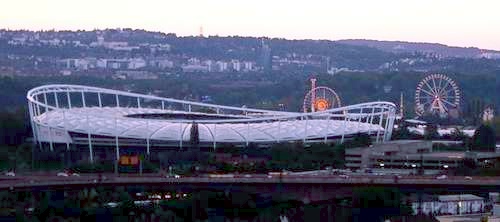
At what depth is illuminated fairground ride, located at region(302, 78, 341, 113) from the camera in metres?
105

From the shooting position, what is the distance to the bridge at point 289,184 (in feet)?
183

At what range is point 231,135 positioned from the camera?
77.6m

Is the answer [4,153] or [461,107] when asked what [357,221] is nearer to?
[4,153]

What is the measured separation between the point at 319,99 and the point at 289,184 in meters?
52.4

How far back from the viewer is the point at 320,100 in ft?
350

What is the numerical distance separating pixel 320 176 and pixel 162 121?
23433 mm

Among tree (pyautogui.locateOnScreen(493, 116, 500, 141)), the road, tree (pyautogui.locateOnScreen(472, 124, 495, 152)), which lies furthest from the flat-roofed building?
tree (pyautogui.locateOnScreen(493, 116, 500, 141))

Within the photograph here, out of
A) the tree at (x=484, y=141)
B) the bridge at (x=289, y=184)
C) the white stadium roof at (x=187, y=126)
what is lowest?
the tree at (x=484, y=141)

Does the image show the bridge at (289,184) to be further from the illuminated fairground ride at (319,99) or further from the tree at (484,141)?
the illuminated fairground ride at (319,99)

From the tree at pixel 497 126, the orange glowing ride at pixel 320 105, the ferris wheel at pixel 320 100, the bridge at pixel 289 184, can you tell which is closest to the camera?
the bridge at pixel 289 184

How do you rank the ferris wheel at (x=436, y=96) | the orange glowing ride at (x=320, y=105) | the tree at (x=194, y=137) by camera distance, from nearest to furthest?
the tree at (x=194, y=137) → the orange glowing ride at (x=320, y=105) → the ferris wheel at (x=436, y=96)

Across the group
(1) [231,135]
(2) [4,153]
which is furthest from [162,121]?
(2) [4,153]

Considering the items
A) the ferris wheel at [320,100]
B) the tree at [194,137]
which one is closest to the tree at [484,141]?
the tree at [194,137]

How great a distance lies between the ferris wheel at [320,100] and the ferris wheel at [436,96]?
15.2ft
